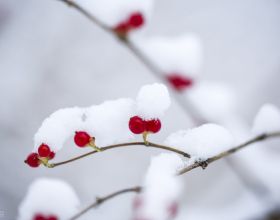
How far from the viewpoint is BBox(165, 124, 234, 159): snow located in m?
0.83

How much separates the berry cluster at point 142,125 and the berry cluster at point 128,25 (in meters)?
0.37

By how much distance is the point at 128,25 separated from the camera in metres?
1.08

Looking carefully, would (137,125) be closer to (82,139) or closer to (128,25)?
(82,139)

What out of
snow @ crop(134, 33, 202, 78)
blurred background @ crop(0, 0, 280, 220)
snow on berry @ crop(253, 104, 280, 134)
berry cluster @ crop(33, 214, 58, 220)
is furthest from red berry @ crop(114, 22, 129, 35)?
blurred background @ crop(0, 0, 280, 220)

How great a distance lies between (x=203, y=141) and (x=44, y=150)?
0.41m

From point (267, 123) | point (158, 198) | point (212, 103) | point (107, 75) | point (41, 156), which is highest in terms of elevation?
point (107, 75)

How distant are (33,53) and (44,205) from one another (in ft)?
5.52

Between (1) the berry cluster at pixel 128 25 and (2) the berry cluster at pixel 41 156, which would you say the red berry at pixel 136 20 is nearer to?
(1) the berry cluster at pixel 128 25

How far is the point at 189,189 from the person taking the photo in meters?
2.36

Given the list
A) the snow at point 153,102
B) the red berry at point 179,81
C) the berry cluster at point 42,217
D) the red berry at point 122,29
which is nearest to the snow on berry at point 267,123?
the snow at point 153,102

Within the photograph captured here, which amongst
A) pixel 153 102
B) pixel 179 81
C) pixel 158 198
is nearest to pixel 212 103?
pixel 179 81

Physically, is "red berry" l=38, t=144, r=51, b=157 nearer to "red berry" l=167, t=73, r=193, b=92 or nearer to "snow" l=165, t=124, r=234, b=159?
"snow" l=165, t=124, r=234, b=159

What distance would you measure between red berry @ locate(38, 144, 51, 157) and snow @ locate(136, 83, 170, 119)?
0.26 metres

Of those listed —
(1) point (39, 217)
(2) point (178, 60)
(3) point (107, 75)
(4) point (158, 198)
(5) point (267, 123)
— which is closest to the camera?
(4) point (158, 198)
